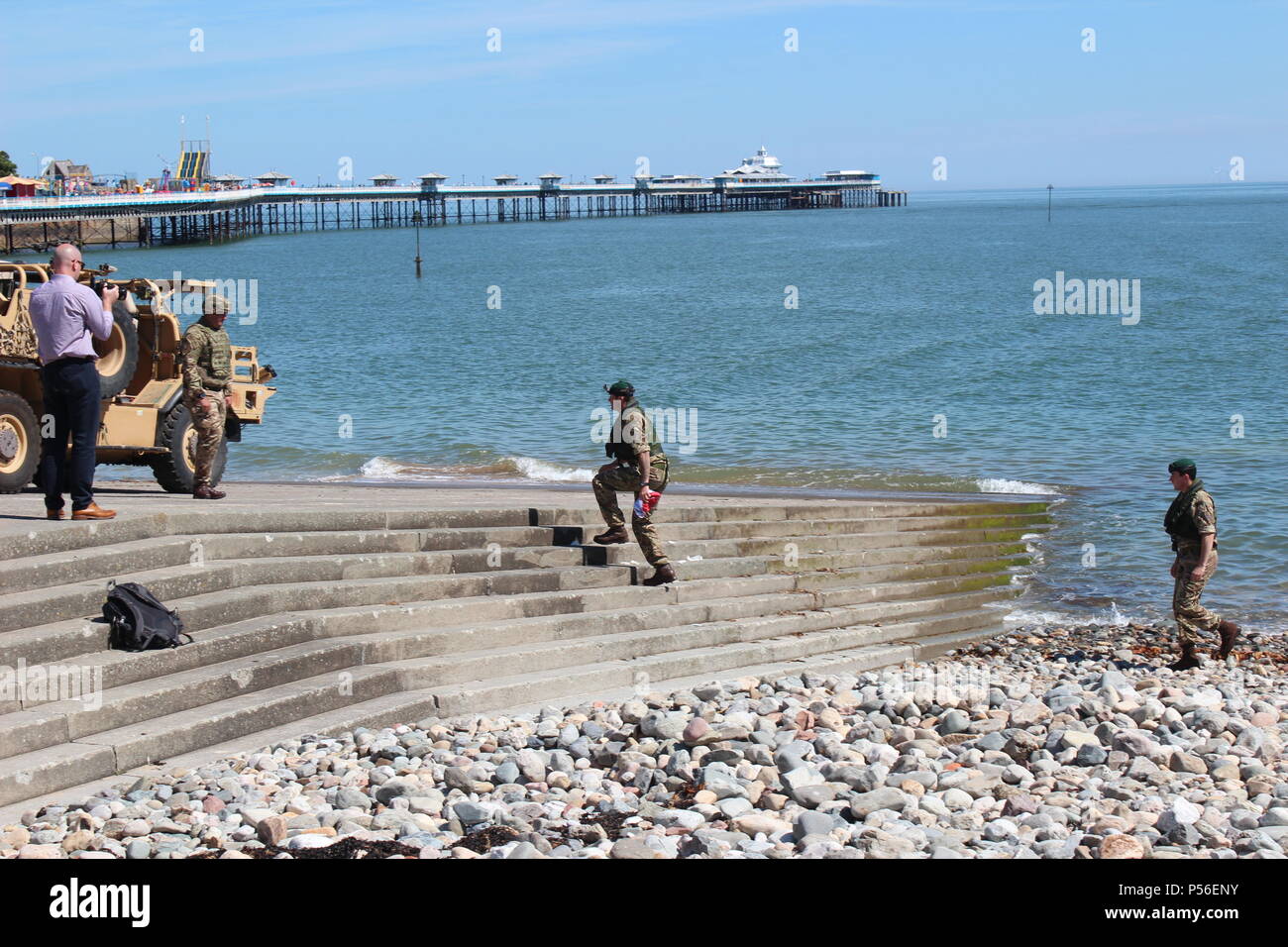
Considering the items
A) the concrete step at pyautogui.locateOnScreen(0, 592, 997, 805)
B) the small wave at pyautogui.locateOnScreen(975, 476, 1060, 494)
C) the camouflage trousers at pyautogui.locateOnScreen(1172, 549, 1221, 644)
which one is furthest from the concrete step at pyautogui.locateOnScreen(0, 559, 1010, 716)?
the small wave at pyautogui.locateOnScreen(975, 476, 1060, 494)

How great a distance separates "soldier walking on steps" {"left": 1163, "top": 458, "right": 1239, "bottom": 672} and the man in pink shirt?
28.5 ft

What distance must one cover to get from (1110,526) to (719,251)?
92176 mm

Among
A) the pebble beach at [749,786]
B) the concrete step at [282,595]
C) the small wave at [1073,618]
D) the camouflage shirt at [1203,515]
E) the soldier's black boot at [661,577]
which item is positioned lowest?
the small wave at [1073,618]

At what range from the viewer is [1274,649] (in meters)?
14.5

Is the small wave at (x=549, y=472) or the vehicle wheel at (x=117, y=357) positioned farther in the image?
the small wave at (x=549, y=472)

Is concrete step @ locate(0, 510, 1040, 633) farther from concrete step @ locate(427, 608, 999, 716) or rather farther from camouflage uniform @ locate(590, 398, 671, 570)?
concrete step @ locate(427, 608, 999, 716)

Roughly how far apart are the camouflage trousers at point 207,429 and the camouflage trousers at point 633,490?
373cm

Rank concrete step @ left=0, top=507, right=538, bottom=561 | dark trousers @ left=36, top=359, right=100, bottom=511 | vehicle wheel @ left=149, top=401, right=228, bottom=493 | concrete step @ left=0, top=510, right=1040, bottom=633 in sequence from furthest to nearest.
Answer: vehicle wheel @ left=149, top=401, right=228, bottom=493, dark trousers @ left=36, top=359, right=100, bottom=511, concrete step @ left=0, top=507, right=538, bottom=561, concrete step @ left=0, top=510, right=1040, bottom=633

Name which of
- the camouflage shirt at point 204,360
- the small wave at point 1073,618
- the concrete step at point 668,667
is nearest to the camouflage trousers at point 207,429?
the camouflage shirt at point 204,360

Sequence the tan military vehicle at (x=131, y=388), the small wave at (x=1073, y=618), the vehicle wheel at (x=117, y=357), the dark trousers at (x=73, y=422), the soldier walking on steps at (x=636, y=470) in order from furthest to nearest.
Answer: the small wave at (x=1073, y=618) < the vehicle wheel at (x=117, y=357) < the tan military vehicle at (x=131, y=388) < the soldier walking on steps at (x=636, y=470) < the dark trousers at (x=73, y=422)

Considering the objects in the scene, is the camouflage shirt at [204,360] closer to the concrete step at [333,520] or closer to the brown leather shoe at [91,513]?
the concrete step at [333,520]

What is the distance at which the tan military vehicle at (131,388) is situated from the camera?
12.4m

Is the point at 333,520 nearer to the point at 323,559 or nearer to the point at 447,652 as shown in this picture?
the point at 323,559

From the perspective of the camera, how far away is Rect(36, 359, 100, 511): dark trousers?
390 inches
